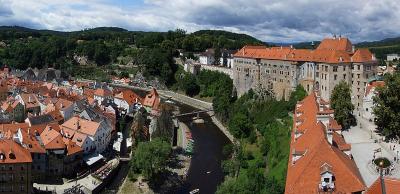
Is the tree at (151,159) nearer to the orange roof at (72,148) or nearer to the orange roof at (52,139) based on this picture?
the orange roof at (72,148)

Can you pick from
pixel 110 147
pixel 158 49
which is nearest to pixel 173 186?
pixel 110 147

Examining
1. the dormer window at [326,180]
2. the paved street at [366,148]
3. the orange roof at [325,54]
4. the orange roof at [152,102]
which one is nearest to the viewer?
the dormer window at [326,180]

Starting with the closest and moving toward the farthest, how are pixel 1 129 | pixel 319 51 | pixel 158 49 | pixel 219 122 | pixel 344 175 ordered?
pixel 344 175, pixel 1 129, pixel 319 51, pixel 219 122, pixel 158 49

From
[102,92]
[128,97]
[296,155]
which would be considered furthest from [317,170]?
[102,92]

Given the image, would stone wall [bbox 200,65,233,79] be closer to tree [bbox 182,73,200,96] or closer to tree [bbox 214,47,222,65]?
tree [bbox 182,73,200,96]

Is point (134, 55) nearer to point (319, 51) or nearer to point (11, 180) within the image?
point (319, 51)

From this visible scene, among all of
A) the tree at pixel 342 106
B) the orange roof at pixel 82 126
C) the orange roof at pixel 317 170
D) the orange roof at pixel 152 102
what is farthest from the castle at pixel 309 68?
the orange roof at pixel 317 170

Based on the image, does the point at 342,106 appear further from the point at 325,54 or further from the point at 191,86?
the point at 191,86
